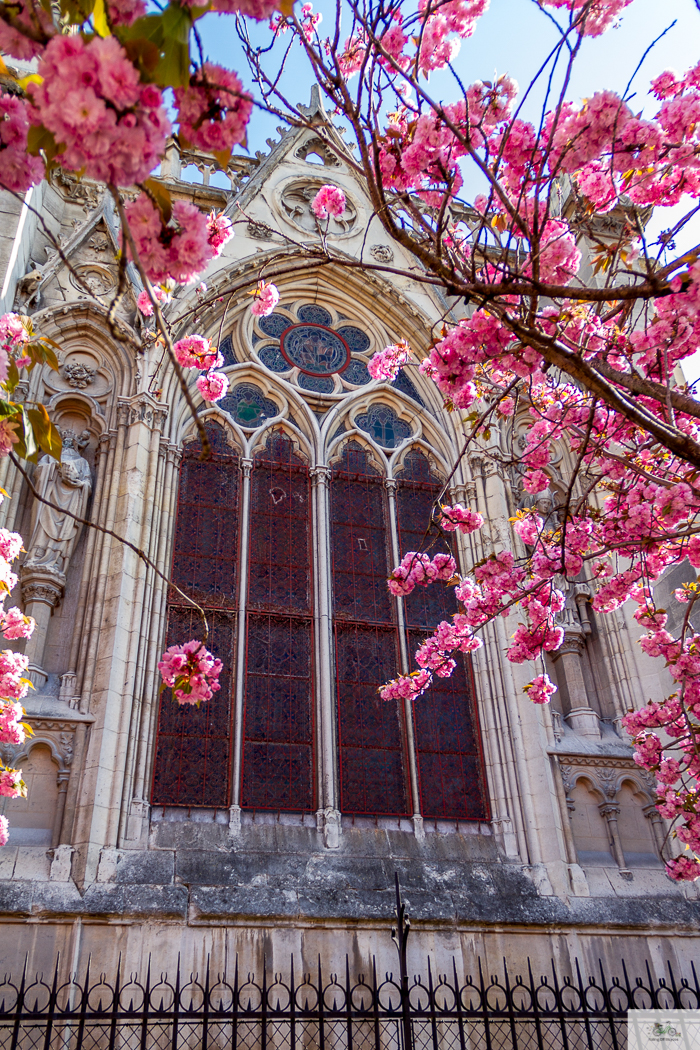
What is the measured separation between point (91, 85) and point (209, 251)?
0.92 m

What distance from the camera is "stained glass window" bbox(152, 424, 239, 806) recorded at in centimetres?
923

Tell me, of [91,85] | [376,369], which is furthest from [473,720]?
[91,85]

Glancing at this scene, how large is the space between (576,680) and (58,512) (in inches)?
248

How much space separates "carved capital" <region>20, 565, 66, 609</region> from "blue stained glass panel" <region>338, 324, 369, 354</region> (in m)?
5.61

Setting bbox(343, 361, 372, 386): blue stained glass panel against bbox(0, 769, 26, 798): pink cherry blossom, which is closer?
bbox(0, 769, 26, 798): pink cherry blossom

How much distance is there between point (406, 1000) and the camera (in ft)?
20.4

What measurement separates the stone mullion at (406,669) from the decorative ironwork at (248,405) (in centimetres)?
182

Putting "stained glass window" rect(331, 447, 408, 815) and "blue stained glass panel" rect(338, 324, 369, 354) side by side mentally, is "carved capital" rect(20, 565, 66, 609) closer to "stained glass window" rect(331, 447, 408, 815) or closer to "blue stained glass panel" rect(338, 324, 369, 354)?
"stained glass window" rect(331, 447, 408, 815)

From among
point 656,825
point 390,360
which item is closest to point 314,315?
point 390,360

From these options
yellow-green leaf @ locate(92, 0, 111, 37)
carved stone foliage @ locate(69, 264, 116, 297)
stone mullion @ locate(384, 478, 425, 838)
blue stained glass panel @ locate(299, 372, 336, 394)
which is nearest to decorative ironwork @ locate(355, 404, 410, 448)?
blue stained glass panel @ locate(299, 372, 336, 394)

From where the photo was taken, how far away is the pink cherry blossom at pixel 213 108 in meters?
3.90

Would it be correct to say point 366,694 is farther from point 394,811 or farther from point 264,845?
point 264,845

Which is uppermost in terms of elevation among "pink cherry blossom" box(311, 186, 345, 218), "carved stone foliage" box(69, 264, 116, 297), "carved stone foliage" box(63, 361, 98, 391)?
"carved stone foliage" box(69, 264, 116, 297)

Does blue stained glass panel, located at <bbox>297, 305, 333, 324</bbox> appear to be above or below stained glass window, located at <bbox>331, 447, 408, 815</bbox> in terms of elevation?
above
